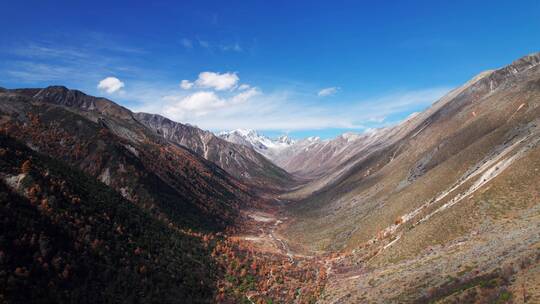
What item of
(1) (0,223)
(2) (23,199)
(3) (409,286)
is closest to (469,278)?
(3) (409,286)

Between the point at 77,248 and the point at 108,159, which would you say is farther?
the point at 108,159

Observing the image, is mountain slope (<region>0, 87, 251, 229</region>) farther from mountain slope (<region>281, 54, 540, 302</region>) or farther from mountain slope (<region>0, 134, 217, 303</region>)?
mountain slope (<region>281, 54, 540, 302</region>)

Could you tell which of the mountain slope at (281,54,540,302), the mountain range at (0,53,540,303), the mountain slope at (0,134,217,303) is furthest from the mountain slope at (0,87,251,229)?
the mountain slope at (281,54,540,302)

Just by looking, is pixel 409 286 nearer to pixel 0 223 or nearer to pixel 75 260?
pixel 75 260

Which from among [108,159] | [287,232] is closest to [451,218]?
[287,232]

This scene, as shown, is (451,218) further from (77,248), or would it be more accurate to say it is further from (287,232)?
(287,232)
